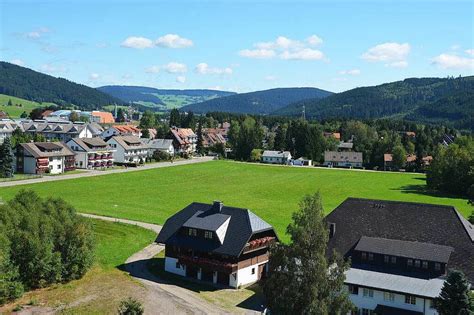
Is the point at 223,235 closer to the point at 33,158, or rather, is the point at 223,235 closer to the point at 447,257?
the point at 447,257

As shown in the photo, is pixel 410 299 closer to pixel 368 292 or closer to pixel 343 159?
pixel 368 292

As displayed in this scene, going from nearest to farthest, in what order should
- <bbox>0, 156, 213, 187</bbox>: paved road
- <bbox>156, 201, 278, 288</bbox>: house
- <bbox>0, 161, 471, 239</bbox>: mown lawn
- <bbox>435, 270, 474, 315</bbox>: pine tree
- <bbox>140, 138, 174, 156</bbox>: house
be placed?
<bbox>435, 270, 474, 315</bbox>: pine tree < <bbox>156, 201, 278, 288</bbox>: house < <bbox>0, 161, 471, 239</bbox>: mown lawn < <bbox>0, 156, 213, 187</bbox>: paved road < <bbox>140, 138, 174, 156</bbox>: house

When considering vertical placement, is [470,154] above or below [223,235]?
above

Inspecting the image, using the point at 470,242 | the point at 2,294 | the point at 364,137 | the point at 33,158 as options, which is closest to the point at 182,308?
the point at 2,294

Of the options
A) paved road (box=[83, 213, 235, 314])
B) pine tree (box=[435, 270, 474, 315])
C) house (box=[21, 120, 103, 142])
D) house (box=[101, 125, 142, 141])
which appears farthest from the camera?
house (box=[101, 125, 142, 141])

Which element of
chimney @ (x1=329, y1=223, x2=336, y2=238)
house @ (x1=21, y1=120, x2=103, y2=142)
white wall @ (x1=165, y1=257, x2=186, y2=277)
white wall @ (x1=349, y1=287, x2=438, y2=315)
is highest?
house @ (x1=21, y1=120, x2=103, y2=142)

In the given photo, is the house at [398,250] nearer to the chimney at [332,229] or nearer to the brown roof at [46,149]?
the chimney at [332,229]

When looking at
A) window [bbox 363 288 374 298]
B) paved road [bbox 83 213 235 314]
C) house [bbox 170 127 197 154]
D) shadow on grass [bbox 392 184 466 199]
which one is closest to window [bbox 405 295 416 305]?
window [bbox 363 288 374 298]

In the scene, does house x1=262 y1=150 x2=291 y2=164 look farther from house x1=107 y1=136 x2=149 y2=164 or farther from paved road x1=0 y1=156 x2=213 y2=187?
house x1=107 y1=136 x2=149 y2=164
